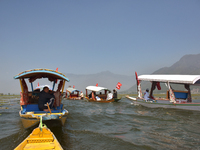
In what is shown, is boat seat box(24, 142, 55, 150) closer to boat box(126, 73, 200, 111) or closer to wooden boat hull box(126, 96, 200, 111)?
boat box(126, 73, 200, 111)

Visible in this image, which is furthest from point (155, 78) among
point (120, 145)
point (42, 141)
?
point (42, 141)

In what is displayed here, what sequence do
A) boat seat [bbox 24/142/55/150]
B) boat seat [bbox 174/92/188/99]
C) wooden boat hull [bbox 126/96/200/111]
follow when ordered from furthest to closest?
boat seat [bbox 174/92/188/99]
wooden boat hull [bbox 126/96/200/111]
boat seat [bbox 24/142/55/150]

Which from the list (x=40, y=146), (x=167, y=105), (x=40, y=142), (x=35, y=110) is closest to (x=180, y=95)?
(x=167, y=105)

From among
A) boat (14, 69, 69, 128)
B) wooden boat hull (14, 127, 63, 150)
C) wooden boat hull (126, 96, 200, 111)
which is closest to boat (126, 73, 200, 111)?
wooden boat hull (126, 96, 200, 111)

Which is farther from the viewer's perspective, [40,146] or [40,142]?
[40,142]

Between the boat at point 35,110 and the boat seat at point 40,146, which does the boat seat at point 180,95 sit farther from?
the boat seat at point 40,146

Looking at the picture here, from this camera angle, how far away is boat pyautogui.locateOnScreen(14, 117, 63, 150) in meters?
4.15

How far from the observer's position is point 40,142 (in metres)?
4.57

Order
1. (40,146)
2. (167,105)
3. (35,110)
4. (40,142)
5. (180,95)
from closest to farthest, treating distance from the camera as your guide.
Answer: (40,146) < (40,142) < (35,110) < (167,105) < (180,95)

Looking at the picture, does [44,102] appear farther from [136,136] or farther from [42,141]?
[136,136]

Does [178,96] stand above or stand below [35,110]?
below

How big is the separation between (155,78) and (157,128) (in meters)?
7.38

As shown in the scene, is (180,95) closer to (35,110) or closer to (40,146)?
(35,110)

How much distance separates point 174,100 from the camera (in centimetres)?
1316
